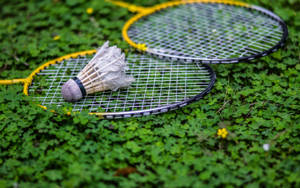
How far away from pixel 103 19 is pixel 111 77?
2.09m

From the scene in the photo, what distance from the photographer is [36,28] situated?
17.1 feet

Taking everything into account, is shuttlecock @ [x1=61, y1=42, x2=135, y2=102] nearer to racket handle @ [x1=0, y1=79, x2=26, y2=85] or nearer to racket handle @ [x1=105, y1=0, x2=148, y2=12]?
racket handle @ [x1=0, y1=79, x2=26, y2=85]

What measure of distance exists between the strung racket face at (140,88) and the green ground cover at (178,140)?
16 cm

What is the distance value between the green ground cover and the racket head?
257 mm

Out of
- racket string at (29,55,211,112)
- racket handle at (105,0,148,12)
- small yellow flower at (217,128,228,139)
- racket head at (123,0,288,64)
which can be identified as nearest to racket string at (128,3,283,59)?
racket head at (123,0,288,64)

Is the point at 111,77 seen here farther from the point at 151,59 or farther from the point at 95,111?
the point at 151,59

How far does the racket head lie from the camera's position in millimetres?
3818

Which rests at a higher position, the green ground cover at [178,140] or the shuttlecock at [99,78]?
the shuttlecock at [99,78]

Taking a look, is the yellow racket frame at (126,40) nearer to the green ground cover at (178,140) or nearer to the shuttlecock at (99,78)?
the green ground cover at (178,140)

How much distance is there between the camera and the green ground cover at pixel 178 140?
2.70 m

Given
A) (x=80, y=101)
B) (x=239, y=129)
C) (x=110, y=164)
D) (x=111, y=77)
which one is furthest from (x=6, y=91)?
(x=239, y=129)

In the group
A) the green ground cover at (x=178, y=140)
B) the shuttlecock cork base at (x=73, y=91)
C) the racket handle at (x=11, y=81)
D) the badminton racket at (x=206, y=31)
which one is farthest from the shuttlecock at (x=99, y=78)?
the racket handle at (x=11, y=81)

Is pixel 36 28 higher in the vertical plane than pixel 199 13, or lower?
lower

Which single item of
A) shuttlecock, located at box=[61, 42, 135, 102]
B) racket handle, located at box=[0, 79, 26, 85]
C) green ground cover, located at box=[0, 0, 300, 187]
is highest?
shuttlecock, located at box=[61, 42, 135, 102]
